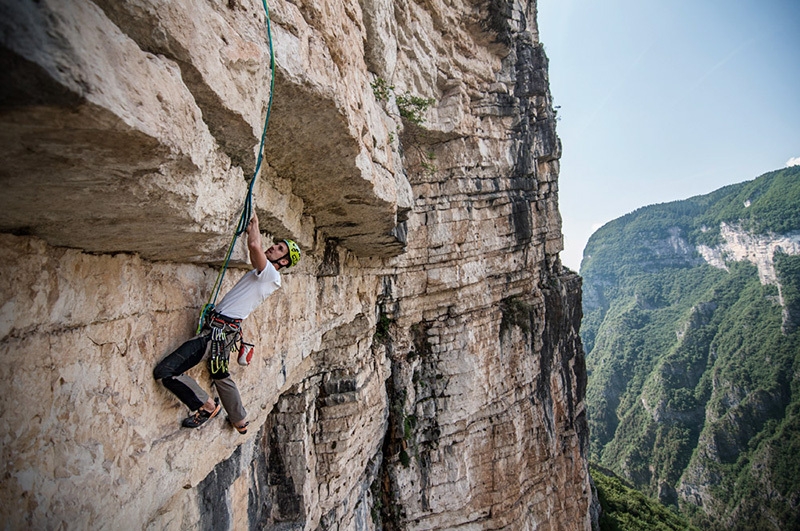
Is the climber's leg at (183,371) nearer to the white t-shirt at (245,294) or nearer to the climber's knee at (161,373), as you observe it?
the climber's knee at (161,373)

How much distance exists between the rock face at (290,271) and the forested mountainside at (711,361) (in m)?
39.7

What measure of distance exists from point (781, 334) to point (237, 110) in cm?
6655

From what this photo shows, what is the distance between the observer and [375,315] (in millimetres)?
8539

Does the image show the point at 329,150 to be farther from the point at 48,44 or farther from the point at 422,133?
the point at 422,133

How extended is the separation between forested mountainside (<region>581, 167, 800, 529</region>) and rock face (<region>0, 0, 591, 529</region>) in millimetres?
39680

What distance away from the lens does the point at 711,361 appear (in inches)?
2144

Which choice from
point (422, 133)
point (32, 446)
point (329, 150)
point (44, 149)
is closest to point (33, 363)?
point (32, 446)

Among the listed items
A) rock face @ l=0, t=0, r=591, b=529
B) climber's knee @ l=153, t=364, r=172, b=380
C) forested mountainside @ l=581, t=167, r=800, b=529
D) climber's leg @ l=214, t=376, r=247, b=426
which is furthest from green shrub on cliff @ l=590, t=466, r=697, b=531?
forested mountainside @ l=581, t=167, r=800, b=529

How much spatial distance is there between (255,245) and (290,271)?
1.93 m

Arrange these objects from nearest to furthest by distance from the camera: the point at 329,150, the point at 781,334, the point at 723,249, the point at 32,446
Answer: the point at 32,446, the point at 329,150, the point at 781,334, the point at 723,249

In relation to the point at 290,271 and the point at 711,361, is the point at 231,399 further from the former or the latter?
the point at 711,361

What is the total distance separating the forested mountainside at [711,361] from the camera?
3731cm

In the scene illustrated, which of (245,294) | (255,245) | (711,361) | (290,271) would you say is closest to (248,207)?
(255,245)

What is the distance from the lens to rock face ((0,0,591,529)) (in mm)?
1608
